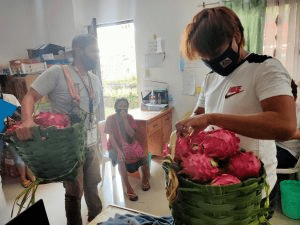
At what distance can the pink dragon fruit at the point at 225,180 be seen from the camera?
36 cm

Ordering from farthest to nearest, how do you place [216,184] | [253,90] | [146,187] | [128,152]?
[146,187] → [128,152] → [253,90] → [216,184]

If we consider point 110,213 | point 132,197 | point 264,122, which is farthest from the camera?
point 132,197

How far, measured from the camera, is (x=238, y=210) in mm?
367

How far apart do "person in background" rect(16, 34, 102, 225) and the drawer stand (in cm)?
128

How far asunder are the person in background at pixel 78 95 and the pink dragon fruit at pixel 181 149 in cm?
36

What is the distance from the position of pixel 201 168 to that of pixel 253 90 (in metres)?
0.36

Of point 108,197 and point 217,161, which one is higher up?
point 217,161

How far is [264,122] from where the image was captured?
519mm

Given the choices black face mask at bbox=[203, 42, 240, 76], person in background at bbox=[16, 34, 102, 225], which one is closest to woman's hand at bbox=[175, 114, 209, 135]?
black face mask at bbox=[203, 42, 240, 76]

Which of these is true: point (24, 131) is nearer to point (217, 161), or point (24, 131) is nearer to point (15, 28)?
point (15, 28)

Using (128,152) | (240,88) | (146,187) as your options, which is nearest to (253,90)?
(240,88)

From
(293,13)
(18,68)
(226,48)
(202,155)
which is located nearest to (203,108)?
(226,48)

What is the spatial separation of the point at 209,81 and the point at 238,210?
525 mm

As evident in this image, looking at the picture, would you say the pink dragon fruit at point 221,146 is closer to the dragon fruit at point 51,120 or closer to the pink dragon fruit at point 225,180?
the pink dragon fruit at point 225,180
